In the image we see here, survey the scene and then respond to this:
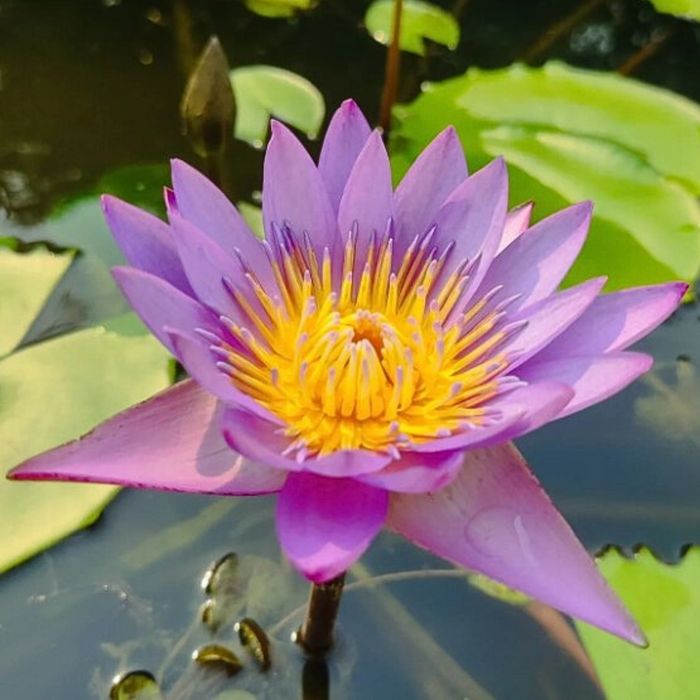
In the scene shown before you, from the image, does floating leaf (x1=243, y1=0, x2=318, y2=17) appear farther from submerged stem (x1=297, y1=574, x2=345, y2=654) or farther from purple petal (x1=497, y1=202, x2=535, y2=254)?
submerged stem (x1=297, y1=574, x2=345, y2=654)

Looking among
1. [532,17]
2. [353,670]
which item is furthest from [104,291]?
[532,17]

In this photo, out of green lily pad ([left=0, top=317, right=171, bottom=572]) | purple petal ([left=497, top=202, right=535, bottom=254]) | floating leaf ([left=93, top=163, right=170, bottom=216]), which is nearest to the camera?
purple petal ([left=497, top=202, right=535, bottom=254])

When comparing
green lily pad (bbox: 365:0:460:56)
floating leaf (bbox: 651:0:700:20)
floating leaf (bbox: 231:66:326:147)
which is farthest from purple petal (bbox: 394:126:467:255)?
floating leaf (bbox: 651:0:700:20)

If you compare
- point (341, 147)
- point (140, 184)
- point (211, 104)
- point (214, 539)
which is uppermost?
point (341, 147)

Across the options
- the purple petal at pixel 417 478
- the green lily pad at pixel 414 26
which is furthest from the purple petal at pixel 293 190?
the green lily pad at pixel 414 26

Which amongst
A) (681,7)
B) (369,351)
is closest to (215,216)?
(369,351)

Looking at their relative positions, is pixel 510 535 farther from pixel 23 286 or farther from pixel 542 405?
pixel 23 286
